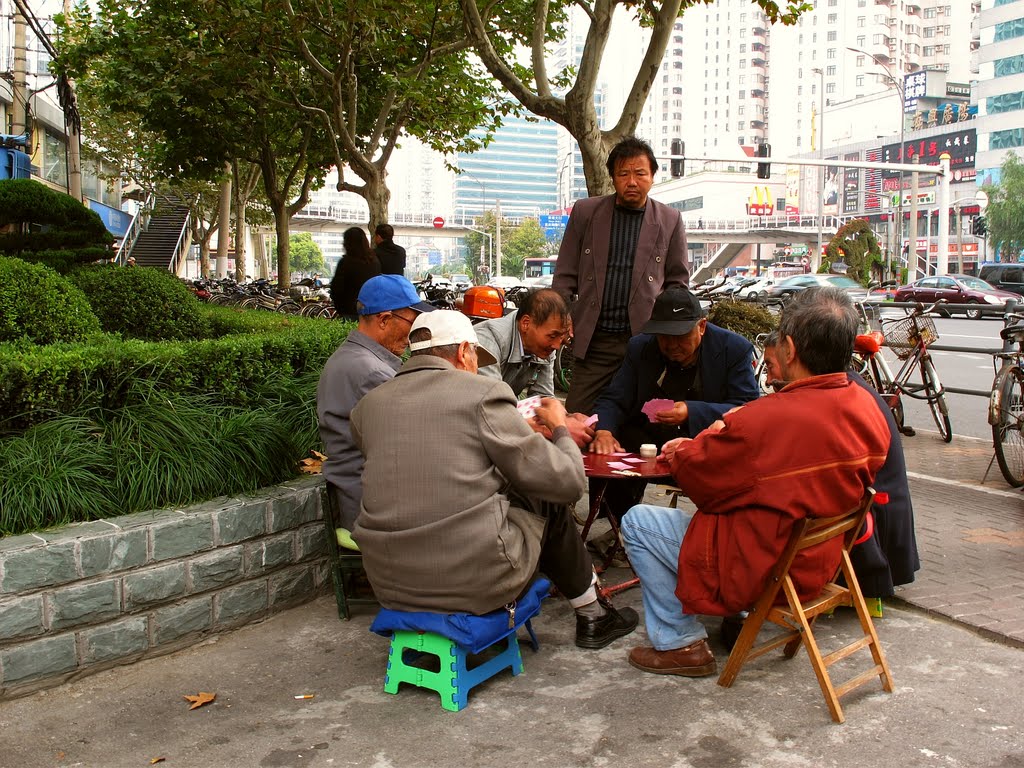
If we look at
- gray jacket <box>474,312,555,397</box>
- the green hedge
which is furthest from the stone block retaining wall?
gray jacket <box>474,312,555,397</box>

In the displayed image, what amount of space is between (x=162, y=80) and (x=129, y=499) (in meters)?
15.4

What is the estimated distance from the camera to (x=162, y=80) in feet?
57.7

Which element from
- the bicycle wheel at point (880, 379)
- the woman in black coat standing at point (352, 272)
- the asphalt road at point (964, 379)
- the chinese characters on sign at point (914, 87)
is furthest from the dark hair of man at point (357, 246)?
the chinese characters on sign at point (914, 87)

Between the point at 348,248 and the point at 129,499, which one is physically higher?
the point at 348,248

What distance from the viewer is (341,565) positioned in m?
4.45

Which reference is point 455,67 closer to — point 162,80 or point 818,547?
point 162,80

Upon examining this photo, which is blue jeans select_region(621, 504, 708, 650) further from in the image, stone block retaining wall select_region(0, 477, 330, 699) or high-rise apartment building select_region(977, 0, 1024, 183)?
high-rise apartment building select_region(977, 0, 1024, 183)

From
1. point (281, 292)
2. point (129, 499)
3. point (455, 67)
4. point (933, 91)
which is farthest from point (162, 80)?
point (933, 91)

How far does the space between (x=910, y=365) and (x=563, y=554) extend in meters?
6.25

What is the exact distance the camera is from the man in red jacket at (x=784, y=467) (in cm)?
327

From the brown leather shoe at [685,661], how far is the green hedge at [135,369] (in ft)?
9.24

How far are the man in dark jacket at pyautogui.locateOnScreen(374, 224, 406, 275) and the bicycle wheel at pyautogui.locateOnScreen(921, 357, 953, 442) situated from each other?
18.4ft

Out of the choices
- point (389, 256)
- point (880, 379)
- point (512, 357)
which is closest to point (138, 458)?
point (512, 357)

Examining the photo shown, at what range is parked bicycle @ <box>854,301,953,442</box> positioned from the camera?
28.7 ft
